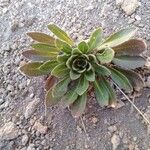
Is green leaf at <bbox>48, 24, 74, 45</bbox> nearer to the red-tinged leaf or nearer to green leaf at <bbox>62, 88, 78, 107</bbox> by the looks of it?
the red-tinged leaf

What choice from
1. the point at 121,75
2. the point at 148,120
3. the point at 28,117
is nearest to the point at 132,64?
the point at 121,75

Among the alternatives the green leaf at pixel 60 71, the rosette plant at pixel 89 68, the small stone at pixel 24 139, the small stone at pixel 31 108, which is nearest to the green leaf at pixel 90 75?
the rosette plant at pixel 89 68

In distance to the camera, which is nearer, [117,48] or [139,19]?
[117,48]

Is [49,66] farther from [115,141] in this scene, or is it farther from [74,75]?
[115,141]

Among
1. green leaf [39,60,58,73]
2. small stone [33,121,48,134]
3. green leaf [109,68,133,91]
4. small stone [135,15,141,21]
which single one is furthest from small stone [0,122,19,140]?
small stone [135,15,141,21]

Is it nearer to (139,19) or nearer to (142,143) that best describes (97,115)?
(142,143)

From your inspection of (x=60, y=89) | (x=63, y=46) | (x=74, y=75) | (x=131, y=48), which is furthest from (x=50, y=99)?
(x=131, y=48)
